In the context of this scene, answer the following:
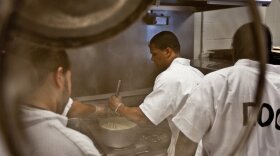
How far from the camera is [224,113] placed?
977mm

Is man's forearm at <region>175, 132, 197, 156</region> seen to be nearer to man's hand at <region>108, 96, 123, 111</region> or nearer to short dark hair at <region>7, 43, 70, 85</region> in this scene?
man's hand at <region>108, 96, 123, 111</region>

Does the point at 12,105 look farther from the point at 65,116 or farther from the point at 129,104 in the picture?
the point at 129,104

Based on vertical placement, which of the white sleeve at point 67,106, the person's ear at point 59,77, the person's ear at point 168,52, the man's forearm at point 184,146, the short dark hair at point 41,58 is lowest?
the man's forearm at point 184,146

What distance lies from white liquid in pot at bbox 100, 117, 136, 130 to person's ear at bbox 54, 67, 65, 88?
183 mm

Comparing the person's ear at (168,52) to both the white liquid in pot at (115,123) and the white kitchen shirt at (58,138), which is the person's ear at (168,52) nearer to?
the white liquid in pot at (115,123)

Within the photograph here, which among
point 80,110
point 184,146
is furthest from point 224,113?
point 80,110

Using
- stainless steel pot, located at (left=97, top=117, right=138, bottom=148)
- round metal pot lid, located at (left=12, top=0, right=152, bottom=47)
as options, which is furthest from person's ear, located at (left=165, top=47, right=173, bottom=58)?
round metal pot lid, located at (left=12, top=0, right=152, bottom=47)

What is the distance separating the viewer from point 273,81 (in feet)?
3.39

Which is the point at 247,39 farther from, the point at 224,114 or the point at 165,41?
the point at 165,41

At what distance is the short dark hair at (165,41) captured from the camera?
1.08 metres

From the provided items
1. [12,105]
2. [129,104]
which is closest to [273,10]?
[129,104]

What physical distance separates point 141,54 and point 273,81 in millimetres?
433

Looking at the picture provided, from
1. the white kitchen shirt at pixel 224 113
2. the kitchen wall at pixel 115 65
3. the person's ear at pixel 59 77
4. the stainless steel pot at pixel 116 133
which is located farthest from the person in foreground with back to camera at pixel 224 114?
the person's ear at pixel 59 77

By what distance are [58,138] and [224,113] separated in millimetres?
568
